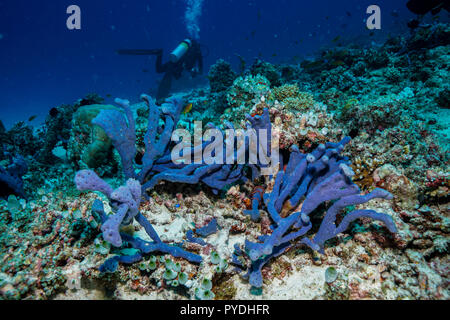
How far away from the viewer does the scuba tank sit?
14180 mm

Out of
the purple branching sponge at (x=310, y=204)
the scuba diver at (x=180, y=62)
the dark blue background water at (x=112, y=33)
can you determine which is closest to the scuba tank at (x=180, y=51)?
the scuba diver at (x=180, y=62)

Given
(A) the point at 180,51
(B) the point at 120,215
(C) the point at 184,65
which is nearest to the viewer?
(B) the point at 120,215

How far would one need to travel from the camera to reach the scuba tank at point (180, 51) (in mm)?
14180

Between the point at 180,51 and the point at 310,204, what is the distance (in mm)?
15208

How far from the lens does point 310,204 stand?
206cm

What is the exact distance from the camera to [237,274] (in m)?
2.17

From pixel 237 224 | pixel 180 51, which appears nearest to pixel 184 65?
pixel 180 51

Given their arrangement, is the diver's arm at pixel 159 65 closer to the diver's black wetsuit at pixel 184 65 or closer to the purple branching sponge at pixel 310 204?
the diver's black wetsuit at pixel 184 65

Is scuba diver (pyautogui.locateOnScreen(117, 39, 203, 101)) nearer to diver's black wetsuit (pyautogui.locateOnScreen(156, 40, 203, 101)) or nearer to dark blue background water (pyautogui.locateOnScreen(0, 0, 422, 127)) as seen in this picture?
diver's black wetsuit (pyautogui.locateOnScreen(156, 40, 203, 101))

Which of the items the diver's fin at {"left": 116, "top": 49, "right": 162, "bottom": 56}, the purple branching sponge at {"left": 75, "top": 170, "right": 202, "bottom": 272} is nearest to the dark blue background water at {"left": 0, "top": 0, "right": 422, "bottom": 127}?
the diver's fin at {"left": 116, "top": 49, "right": 162, "bottom": 56}

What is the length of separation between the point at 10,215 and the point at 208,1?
162m

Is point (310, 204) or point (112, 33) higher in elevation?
point (112, 33)

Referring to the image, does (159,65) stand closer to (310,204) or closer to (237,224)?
(237,224)

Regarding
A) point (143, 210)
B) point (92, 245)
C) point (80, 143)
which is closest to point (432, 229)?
point (143, 210)
